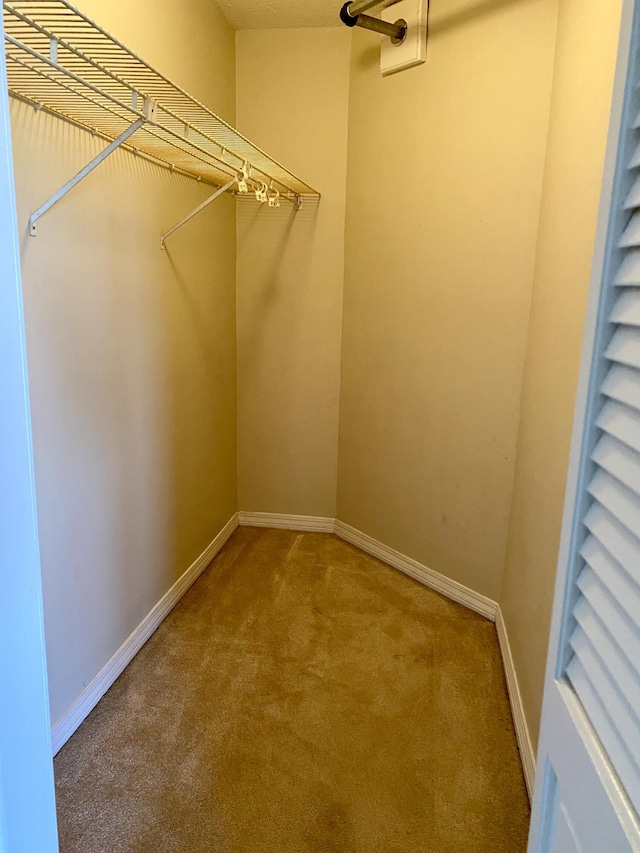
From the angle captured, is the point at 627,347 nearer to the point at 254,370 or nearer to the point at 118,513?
the point at 118,513

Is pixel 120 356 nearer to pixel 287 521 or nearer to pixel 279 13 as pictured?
pixel 287 521

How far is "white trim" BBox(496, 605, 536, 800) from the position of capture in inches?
62.9

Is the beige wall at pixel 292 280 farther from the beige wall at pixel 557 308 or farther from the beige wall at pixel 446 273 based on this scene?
the beige wall at pixel 557 308

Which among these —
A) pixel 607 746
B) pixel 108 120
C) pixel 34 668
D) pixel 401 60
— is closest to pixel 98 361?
pixel 108 120

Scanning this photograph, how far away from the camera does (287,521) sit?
3.34 meters

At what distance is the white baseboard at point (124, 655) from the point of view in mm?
1739

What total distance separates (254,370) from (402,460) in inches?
38.6

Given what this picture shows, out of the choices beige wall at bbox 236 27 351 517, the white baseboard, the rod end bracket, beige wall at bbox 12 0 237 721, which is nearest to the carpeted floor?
the white baseboard

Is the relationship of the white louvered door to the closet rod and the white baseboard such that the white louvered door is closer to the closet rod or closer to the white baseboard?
the white baseboard

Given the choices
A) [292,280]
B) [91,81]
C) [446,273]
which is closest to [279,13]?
[292,280]

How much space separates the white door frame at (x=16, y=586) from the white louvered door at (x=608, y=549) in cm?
67

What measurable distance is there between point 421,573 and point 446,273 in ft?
4.56

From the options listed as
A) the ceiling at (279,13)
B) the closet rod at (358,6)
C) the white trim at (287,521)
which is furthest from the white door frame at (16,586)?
the white trim at (287,521)

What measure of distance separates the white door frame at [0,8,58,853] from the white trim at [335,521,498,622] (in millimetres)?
2049
